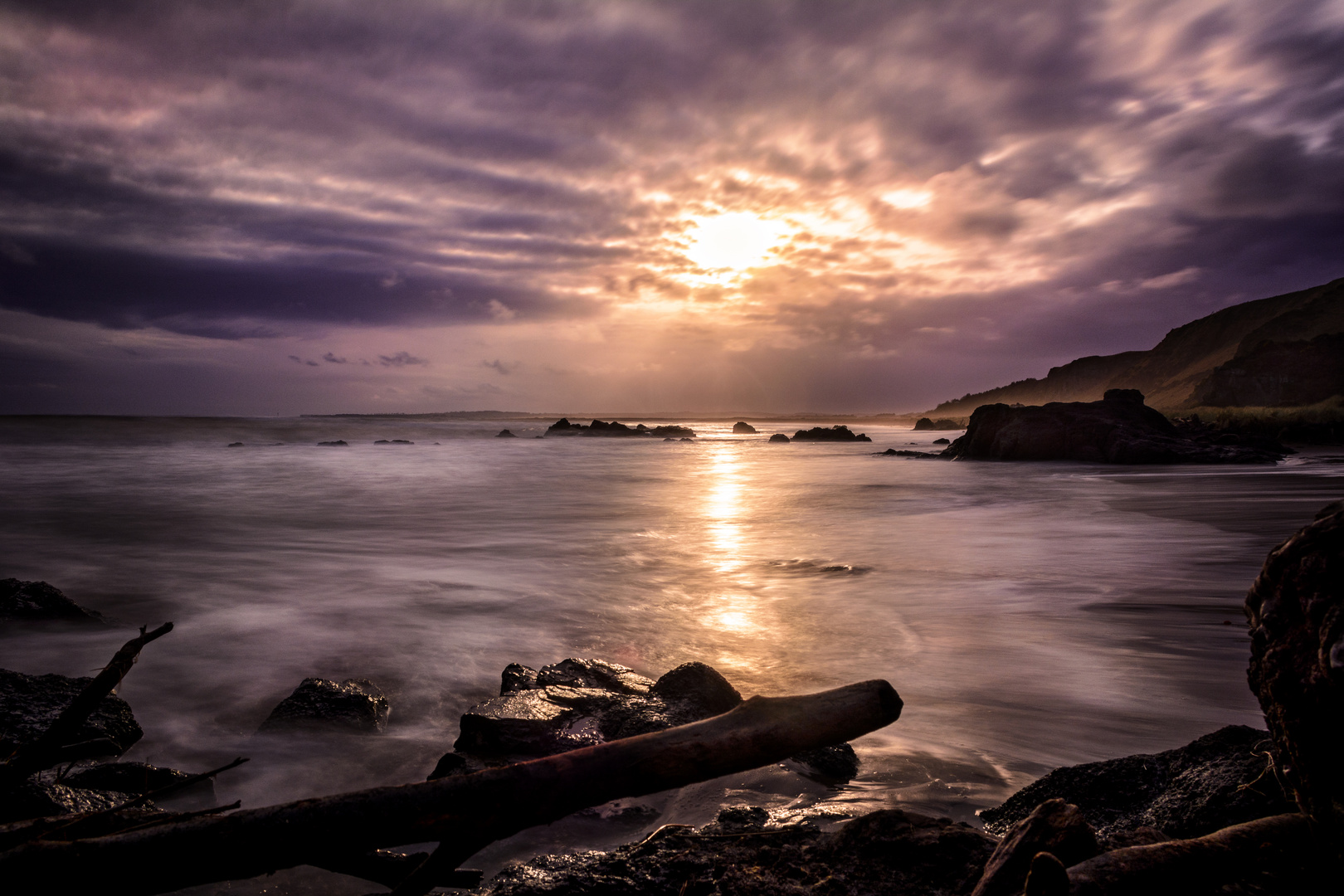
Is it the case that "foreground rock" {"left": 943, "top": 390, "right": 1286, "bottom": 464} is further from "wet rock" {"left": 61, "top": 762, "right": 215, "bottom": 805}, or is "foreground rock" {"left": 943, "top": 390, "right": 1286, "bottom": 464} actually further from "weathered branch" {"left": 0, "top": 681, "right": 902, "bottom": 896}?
"wet rock" {"left": 61, "top": 762, "right": 215, "bottom": 805}

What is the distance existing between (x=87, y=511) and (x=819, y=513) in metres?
15.1

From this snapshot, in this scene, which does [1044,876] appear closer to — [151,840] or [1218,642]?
[151,840]

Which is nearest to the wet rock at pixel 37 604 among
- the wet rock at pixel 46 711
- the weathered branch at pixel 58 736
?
the wet rock at pixel 46 711

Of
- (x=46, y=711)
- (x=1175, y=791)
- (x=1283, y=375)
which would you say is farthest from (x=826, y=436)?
(x=46, y=711)

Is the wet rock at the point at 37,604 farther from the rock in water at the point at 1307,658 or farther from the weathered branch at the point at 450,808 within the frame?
the rock in water at the point at 1307,658

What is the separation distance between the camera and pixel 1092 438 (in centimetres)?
2294

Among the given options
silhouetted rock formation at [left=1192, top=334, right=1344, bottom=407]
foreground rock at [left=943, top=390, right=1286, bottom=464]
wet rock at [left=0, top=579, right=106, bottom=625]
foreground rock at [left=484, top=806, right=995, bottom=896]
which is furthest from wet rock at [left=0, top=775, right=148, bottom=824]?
silhouetted rock formation at [left=1192, top=334, right=1344, bottom=407]

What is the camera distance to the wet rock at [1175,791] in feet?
6.89

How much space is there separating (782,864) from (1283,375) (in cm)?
6416

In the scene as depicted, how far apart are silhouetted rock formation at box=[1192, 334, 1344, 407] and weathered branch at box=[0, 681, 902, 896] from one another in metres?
60.4

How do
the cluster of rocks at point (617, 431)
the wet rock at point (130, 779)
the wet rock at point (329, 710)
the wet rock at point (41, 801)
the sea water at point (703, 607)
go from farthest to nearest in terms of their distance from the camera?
the cluster of rocks at point (617, 431)
the wet rock at point (329, 710)
the sea water at point (703, 607)
the wet rock at point (130, 779)
the wet rock at point (41, 801)

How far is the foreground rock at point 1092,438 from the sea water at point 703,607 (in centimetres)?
394

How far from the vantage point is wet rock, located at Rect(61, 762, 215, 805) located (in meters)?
2.75

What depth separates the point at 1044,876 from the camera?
133 cm
